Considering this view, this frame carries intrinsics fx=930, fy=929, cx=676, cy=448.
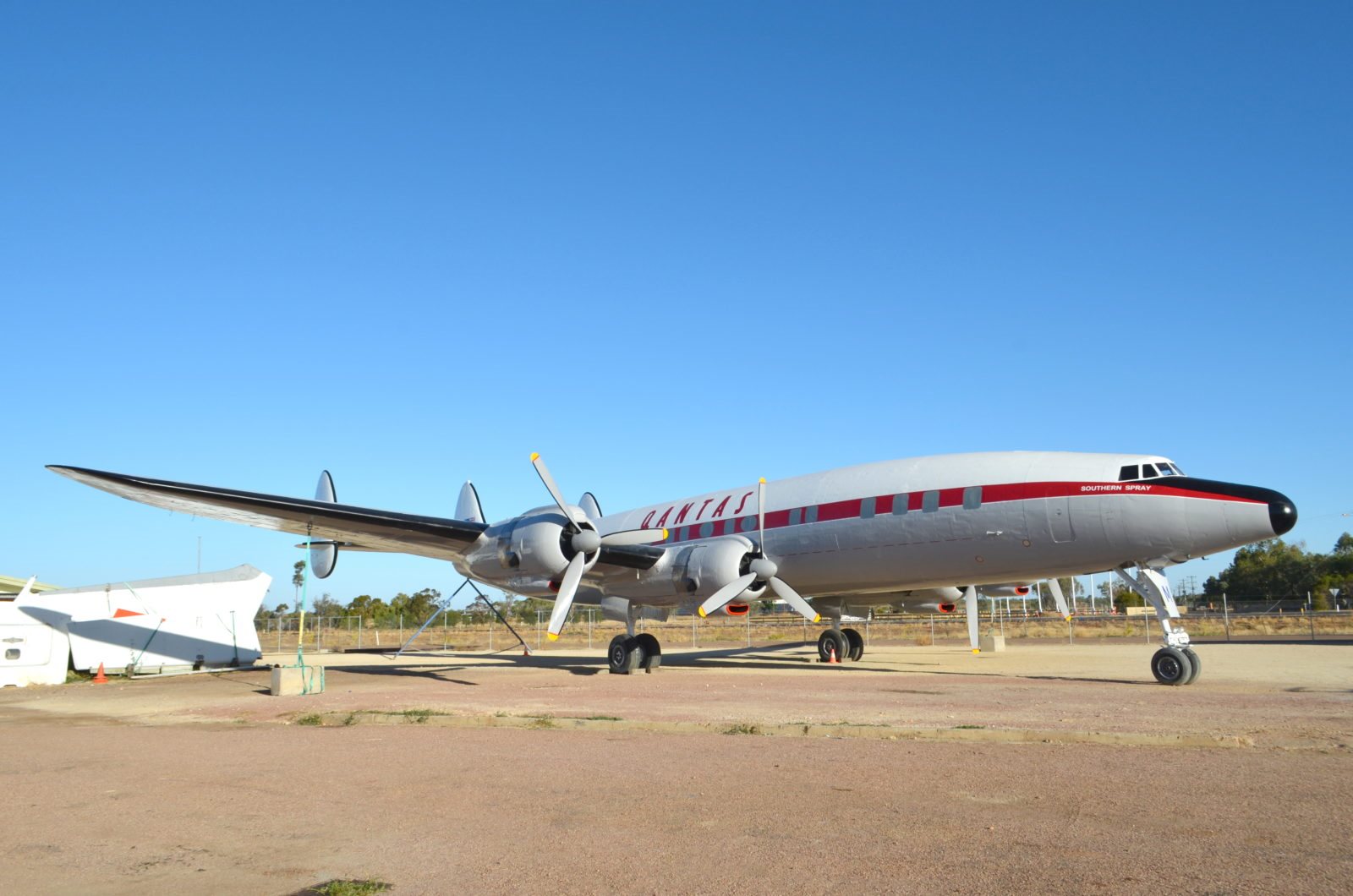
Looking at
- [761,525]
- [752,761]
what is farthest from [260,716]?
[761,525]

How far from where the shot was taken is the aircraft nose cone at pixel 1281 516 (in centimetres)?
1373

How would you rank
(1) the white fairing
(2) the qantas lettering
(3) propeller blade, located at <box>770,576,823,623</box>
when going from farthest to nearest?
(2) the qantas lettering
(1) the white fairing
(3) propeller blade, located at <box>770,576,823,623</box>

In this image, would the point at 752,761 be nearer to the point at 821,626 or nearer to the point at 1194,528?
the point at 1194,528

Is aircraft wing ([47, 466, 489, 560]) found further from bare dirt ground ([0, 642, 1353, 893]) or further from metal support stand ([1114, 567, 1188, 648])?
metal support stand ([1114, 567, 1188, 648])

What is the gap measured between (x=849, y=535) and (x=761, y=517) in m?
1.90

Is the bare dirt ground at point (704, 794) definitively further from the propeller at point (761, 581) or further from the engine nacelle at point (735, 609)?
the engine nacelle at point (735, 609)

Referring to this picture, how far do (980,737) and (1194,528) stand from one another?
7.54m

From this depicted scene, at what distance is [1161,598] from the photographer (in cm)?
1501

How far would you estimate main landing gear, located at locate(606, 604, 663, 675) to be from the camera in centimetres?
1969

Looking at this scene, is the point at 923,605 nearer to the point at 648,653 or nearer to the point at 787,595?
the point at 787,595

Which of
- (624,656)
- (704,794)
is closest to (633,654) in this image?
(624,656)

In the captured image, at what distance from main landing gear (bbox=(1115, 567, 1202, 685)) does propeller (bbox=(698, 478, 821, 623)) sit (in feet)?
20.7

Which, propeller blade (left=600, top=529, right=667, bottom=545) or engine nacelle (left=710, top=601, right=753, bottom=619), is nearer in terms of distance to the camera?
propeller blade (left=600, top=529, right=667, bottom=545)

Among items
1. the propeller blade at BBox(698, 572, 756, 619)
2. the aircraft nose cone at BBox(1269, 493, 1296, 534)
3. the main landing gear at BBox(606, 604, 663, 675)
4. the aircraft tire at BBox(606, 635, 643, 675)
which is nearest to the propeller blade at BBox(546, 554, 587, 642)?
the main landing gear at BBox(606, 604, 663, 675)
